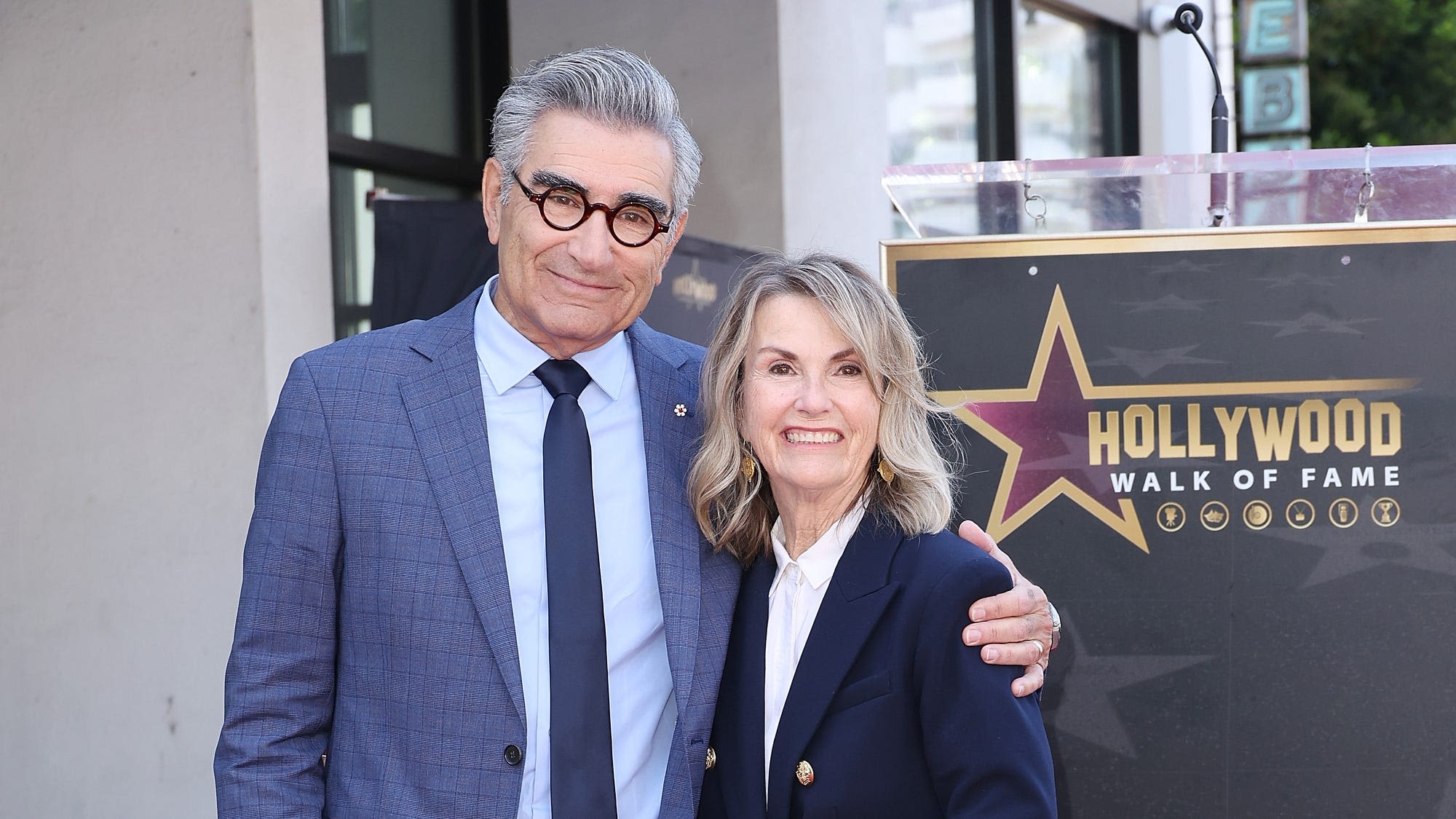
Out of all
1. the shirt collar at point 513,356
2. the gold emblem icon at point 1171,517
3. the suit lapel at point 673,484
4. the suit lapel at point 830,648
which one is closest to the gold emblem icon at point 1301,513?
the gold emblem icon at point 1171,517

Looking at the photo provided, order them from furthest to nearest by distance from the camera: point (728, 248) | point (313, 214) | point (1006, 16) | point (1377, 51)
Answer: point (1377, 51)
point (1006, 16)
point (728, 248)
point (313, 214)

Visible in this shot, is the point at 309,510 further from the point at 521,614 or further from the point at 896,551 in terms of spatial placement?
the point at 896,551

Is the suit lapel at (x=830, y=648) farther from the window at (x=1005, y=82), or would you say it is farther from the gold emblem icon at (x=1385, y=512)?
the window at (x=1005, y=82)

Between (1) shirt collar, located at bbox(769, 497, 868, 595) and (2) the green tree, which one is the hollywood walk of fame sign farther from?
(2) the green tree

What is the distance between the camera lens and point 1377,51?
2061 centimetres

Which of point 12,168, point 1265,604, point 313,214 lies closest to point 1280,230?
point 1265,604

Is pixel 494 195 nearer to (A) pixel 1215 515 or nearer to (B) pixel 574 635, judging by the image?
(B) pixel 574 635

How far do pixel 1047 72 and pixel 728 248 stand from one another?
12.8 ft

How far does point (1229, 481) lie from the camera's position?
7.25 ft

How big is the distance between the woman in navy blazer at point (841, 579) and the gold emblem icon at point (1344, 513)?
2.36ft

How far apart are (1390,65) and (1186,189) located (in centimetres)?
2108

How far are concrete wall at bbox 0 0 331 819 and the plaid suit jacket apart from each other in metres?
1.28

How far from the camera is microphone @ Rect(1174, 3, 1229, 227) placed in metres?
2.31

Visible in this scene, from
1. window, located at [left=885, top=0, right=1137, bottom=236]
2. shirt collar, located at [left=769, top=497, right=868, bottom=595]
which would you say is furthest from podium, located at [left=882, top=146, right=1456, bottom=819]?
window, located at [left=885, top=0, right=1137, bottom=236]
